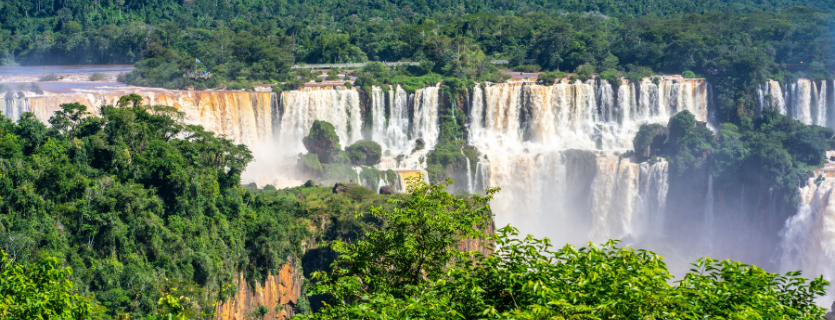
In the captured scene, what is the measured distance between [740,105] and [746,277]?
46630 millimetres

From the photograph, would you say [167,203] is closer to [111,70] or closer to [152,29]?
[111,70]

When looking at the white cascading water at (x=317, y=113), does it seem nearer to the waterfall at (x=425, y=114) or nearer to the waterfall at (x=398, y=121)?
the waterfall at (x=398, y=121)

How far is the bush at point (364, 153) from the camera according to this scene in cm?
4597

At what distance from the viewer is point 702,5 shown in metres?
91.6

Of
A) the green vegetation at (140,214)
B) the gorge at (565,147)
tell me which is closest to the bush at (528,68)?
the gorge at (565,147)

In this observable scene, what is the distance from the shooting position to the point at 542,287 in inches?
359

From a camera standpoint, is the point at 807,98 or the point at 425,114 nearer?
the point at 425,114

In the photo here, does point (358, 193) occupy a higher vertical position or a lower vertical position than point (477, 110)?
lower

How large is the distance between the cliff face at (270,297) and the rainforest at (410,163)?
0.38 feet

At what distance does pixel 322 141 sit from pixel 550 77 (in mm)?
17070

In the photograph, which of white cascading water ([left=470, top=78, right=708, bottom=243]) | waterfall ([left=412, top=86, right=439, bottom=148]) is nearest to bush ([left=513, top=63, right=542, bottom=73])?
white cascading water ([left=470, top=78, right=708, bottom=243])

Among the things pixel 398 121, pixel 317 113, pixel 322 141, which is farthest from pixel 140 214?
pixel 398 121

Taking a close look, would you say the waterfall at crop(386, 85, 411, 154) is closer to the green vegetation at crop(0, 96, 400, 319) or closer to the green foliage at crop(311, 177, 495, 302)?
the green vegetation at crop(0, 96, 400, 319)

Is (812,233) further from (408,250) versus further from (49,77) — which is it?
(49,77)
